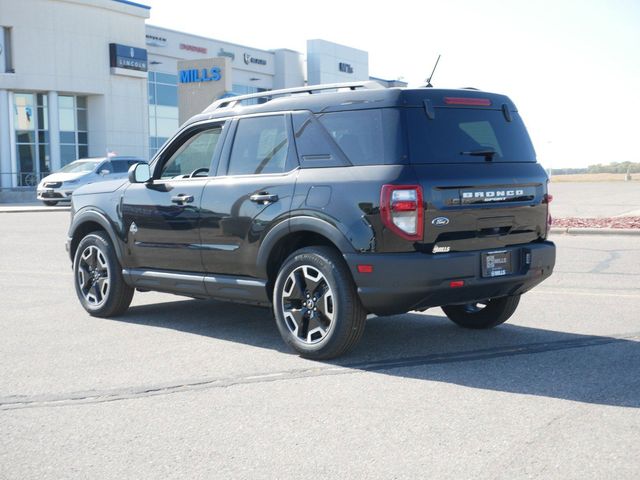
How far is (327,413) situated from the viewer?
190 inches

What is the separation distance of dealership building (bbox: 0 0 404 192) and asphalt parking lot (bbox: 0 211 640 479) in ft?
123

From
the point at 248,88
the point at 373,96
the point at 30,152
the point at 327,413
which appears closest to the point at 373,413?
the point at 327,413

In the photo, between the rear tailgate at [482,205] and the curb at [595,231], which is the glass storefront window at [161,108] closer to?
the curb at [595,231]

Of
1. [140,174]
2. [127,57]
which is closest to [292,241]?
[140,174]

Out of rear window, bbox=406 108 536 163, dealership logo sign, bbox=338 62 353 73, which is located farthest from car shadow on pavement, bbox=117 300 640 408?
dealership logo sign, bbox=338 62 353 73

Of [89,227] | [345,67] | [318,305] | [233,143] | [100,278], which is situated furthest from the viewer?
[345,67]

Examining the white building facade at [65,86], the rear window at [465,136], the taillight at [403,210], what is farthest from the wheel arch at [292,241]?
the white building facade at [65,86]

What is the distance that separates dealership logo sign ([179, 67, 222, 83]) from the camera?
4462 centimetres

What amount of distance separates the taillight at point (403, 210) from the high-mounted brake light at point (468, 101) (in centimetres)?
88

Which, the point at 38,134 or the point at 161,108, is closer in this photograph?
the point at 38,134

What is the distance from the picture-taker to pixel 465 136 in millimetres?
6250

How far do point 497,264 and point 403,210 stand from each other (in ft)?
3.08

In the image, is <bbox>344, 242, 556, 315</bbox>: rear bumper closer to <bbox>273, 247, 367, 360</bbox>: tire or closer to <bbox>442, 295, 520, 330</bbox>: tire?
<bbox>273, 247, 367, 360</bbox>: tire

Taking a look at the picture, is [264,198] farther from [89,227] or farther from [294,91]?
[89,227]
